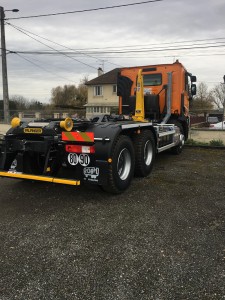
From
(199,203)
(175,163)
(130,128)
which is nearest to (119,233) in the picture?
(199,203)

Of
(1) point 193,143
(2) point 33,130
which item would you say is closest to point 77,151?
(2) point 33,130

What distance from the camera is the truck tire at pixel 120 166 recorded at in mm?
4613

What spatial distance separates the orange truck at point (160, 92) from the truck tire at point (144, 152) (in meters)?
2.05

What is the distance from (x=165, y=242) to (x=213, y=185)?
275 centimetres

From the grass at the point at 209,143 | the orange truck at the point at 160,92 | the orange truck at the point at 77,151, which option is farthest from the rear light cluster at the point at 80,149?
the grass at the point at 209,143

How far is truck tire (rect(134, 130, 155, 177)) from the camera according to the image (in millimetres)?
5840

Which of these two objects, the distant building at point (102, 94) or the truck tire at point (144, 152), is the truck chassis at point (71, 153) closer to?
the truck tire at point (144, 152)

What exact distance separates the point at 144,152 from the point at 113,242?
9.73 feet

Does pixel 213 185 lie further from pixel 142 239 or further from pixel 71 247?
pixel 71 247

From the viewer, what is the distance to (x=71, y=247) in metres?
3.25

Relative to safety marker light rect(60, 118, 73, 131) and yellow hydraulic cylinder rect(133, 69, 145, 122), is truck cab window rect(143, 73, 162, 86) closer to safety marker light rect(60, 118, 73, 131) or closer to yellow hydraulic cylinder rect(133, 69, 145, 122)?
yellow hydraulic cylinder rect(133, 69, 145, 122)

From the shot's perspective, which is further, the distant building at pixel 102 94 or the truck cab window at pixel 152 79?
the distant building at pixel 102 94

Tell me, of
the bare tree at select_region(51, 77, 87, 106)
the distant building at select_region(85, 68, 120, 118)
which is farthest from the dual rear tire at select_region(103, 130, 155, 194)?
the bare tree at select_region(51, 77, 87, 106)

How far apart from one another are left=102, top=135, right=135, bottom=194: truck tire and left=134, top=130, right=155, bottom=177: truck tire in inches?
20.5
